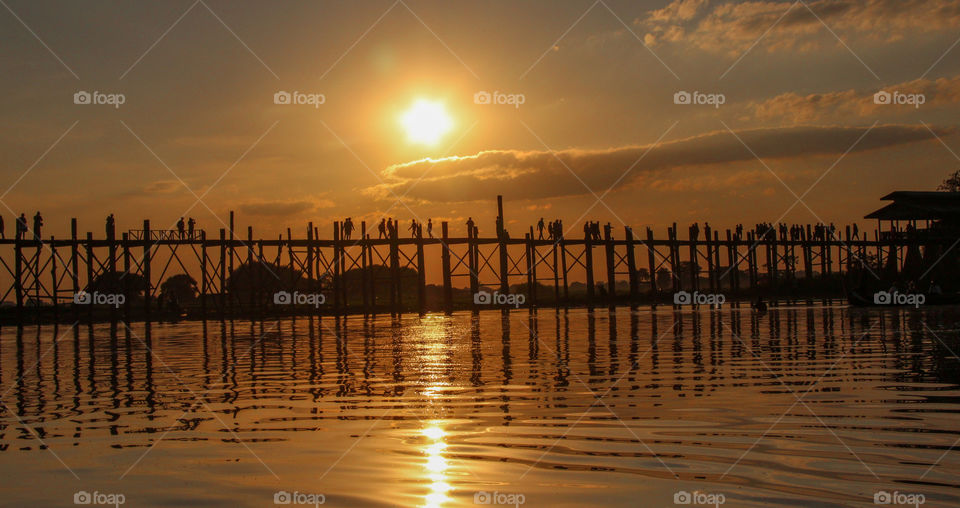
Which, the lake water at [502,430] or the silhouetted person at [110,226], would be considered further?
the silhouetted person at [110,226]

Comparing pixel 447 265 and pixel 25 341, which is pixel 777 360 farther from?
pixel 447 265

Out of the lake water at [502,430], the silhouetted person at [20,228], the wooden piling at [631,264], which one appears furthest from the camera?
the wooden piling at [631,264]

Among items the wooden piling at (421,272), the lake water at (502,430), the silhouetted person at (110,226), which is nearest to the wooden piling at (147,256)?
the silhouetted person at (110,226)

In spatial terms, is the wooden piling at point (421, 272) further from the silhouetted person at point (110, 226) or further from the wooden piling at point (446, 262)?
the silhouetted person at point (110, 226)

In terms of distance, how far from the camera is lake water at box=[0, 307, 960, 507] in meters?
6.25

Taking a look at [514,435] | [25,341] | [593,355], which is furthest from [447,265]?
[514,435]

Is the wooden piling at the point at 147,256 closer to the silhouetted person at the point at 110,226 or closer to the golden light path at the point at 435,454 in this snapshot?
the silhouetted person at the point at 110,226

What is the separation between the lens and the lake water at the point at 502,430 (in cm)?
625

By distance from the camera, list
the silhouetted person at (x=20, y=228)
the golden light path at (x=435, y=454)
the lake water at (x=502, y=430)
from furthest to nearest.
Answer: the silhouetted person at (x=20, y=228)
the lake water at (x=502, y=430)
the golden light path at (x=435, y=454)

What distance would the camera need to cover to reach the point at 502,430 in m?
8.71

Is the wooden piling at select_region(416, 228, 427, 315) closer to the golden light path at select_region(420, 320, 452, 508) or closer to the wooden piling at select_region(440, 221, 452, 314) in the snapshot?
the wooden piling at select_region(440, 221, 452, 314)

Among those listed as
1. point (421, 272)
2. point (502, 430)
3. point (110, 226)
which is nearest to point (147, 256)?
point (110, 226)

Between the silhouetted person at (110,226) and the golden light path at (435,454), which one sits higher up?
the silhouetted person at (110,226)

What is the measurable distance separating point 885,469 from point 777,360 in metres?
9.27
